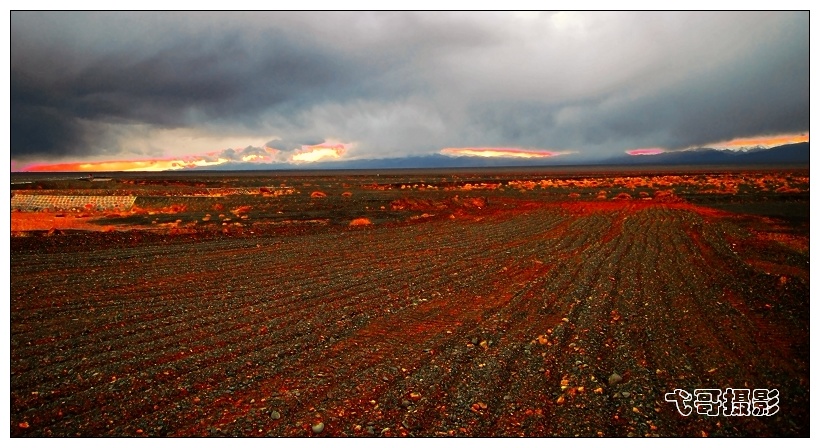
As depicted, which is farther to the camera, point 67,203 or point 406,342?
point 67,203

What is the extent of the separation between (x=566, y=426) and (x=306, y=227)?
22.9 metres

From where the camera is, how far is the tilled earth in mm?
5926

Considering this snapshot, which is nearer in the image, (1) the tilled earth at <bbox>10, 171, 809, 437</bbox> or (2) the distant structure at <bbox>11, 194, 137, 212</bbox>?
(1) the tilled earth at <bbox>10, 171, 809, 437</bbox>

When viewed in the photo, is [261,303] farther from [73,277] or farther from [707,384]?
[707,384]

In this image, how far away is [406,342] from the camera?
8453 mm

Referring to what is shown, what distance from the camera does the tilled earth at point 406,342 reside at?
5926mm

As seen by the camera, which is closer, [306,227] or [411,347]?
[411,347]

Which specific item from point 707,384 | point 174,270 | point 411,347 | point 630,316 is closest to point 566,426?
point 707,384

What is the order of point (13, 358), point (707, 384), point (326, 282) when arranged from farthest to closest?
point (326, 282), point (13, 358), point (707, 384)

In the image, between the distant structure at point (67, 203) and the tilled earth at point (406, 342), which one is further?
the distant structure at point (67, 203)

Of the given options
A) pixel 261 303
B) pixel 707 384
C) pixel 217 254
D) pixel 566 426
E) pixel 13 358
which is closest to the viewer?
pixel 566 426

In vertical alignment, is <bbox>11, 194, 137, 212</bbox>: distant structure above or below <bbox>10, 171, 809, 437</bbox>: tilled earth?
above

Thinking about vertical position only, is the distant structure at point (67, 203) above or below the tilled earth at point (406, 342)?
above

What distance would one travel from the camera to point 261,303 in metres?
11.0
